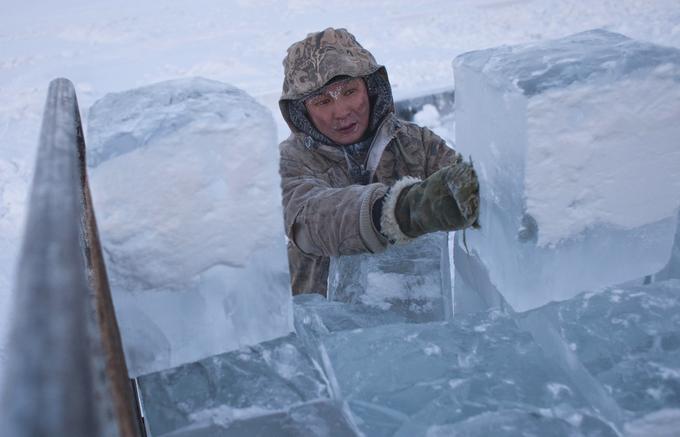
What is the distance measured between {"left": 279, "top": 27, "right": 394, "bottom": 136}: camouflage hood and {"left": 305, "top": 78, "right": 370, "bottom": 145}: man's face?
47 millimetres

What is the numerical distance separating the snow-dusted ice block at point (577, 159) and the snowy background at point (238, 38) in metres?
4.31

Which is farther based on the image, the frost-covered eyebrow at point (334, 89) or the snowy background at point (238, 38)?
the snowy background at point (238, 38)

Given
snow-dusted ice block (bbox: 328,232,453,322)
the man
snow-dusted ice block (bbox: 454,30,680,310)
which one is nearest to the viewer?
snow-dusted ice block (bbox: 454,30,680,310)

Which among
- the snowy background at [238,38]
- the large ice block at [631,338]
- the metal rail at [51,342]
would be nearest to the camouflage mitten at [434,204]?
the large ice block at [631,338]

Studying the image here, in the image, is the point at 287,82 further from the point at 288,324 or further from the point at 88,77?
the point at 88,77

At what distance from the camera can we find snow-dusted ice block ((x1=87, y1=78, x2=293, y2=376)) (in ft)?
3.82

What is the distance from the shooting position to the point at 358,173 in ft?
7.49

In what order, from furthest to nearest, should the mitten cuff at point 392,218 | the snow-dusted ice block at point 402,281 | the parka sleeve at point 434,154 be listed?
the parka sleeve at point 434,154 → the snow-dusted ice block at point 402,281 → the mitten cuff at point 392,218

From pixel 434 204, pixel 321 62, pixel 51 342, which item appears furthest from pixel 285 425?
pixel 321 62

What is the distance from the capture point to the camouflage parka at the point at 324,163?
5.93ft

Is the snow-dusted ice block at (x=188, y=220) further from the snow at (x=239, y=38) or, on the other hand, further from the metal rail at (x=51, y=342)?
the snow at (x=239, y=38)

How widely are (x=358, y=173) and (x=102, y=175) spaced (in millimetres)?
1259

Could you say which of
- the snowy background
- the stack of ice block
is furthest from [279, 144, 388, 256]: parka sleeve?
the snowy background

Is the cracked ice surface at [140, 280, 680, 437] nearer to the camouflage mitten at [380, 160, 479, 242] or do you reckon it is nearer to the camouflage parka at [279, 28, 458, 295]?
the camouflage mitten at [380, 160, 479, 242]
